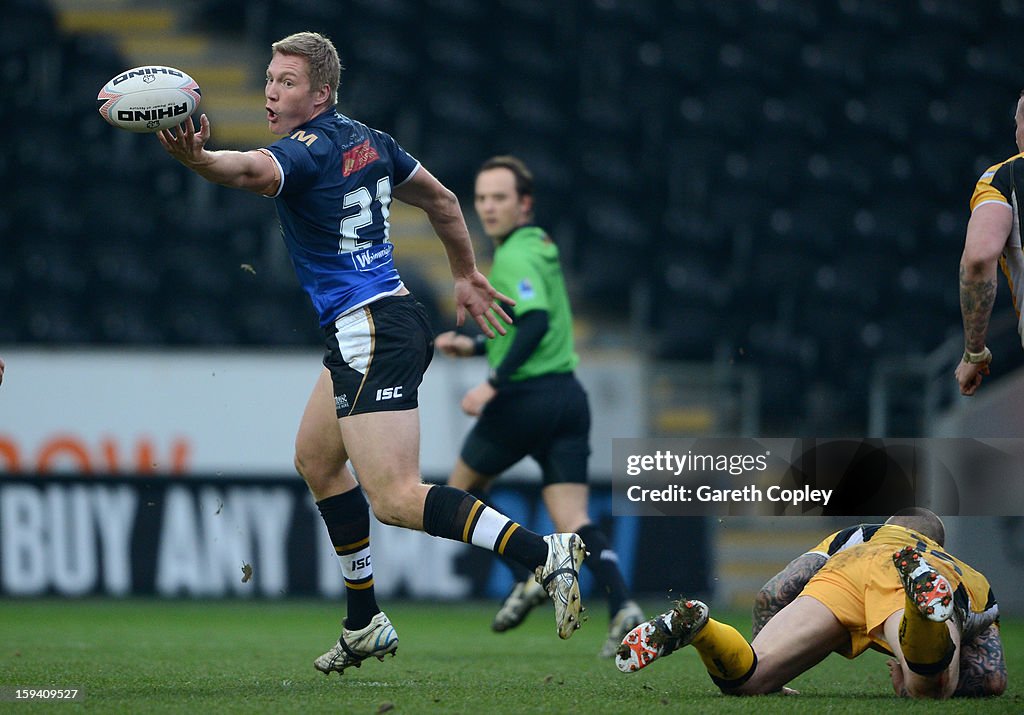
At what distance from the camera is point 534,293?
643 centimetres

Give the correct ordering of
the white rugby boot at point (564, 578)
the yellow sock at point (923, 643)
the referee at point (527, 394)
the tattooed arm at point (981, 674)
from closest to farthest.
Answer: the yellow sock at point (923, 643), the white rugby boot at point (564, 578), the tattooed arm at point (981, 674), the referee at point (527, 394)

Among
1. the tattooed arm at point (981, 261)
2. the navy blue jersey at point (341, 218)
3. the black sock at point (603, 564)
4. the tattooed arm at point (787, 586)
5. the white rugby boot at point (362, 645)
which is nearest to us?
the tattooed arm at point (981, 261)

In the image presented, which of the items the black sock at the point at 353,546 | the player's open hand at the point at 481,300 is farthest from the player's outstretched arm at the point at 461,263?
the black sock at the point at 353,546

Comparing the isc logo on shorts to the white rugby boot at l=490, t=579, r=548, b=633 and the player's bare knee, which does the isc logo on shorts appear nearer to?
the player's bare knee

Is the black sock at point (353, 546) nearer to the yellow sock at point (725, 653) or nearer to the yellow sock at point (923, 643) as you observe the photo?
the yellow sock at point (725, 653)

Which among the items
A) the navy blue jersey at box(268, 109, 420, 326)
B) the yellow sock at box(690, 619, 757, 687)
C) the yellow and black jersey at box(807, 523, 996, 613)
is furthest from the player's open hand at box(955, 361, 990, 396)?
the navy blue jersey at box(268, 109, 420, 326)

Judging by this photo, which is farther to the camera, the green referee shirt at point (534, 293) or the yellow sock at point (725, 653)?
the green referee shirt at point (534, 293)

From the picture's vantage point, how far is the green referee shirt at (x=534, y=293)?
6.45m

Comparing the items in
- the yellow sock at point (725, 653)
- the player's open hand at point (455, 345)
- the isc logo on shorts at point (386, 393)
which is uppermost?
the player's open hand at point (455, 345)

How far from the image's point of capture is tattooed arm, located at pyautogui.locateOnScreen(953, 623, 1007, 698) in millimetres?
4320

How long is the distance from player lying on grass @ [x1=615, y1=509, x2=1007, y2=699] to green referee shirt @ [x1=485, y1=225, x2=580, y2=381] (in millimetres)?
2203

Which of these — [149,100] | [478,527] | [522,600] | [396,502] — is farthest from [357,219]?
[522,600]

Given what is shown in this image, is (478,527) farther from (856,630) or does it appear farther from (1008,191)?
(1008,191)

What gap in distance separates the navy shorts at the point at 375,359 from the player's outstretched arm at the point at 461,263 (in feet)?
1.59
